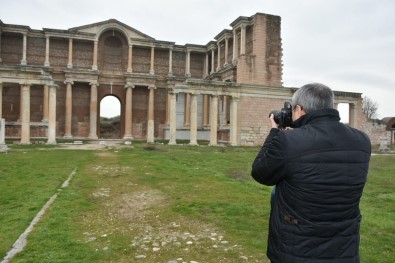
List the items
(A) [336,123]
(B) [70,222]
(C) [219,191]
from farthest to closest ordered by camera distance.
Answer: (C) [219,191] → (B) [70,222] → (A) [336,123]

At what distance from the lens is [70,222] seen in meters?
7.00

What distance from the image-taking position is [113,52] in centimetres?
4200

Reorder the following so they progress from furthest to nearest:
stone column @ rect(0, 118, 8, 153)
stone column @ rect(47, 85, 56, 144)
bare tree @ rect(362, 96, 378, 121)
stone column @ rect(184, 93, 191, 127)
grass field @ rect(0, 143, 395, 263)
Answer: bare tree @ rect(362, 96, 378, 121)
stone column @ rect(184, 93, 191, 127)
stone column @ rect(47, 85, 56, 144)
stone column @ rect(0, 118, 8, 153)
grass field @ rect(0, 143, 395, 263)

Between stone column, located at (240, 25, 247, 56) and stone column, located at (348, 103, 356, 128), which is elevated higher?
stone column, located at (240, 25, 247, 56)

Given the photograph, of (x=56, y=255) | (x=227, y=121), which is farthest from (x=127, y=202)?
(x=227, y=121)

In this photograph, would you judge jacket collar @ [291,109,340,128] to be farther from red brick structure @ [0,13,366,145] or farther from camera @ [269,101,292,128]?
red brick structure @ [0,13,366,145]

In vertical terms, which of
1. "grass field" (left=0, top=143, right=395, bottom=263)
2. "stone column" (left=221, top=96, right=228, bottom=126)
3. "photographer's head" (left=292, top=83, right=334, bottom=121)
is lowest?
"grass field" (left=0, top=143, right=395, bottom=263)

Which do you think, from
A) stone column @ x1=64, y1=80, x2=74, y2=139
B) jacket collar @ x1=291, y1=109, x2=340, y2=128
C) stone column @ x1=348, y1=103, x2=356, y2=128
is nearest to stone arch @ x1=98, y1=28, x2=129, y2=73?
stone column @ x1=64, y1=80, x2=74, y2=139

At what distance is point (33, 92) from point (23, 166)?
1034 inches

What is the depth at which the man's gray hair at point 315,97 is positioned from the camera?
2.92 m

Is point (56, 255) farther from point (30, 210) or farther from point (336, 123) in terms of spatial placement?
point (336, 123)

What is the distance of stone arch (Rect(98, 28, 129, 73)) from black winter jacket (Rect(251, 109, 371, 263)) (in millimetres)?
40906

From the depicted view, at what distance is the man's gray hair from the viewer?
292 cm

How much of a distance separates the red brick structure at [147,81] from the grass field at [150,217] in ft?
Result: 58.2
